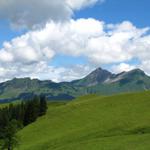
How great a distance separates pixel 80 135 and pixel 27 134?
24818 mm

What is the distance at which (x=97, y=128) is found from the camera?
79562 mm

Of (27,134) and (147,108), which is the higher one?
(147,108)

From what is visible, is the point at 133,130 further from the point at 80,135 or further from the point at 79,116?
the point at 79,116

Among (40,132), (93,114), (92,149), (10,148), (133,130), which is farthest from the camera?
(93,114)

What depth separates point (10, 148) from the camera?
3194 inches

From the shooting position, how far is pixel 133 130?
7075 cm

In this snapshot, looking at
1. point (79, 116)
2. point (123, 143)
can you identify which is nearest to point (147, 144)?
point (123, 143)

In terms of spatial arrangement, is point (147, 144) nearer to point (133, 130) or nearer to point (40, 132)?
point (133, 130)

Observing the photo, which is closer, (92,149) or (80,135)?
(92,149)

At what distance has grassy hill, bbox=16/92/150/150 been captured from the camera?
190ft

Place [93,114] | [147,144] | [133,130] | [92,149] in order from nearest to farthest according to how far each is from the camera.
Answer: [147,144] → [92,149] → [133,130] → [93,114]

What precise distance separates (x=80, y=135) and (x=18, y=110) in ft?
231

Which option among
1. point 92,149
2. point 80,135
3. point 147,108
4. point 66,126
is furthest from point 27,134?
point 92,149

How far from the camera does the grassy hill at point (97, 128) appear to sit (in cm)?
5797
